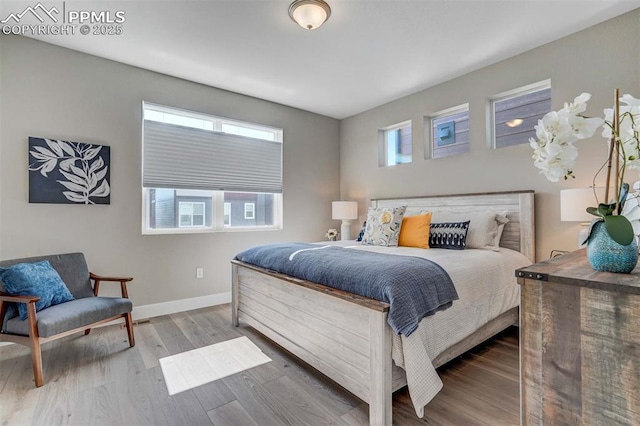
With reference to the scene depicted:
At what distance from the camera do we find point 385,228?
10.6 feet

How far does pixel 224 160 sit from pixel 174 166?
23.7 inches

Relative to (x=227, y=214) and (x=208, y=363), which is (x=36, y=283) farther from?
(x=227, y=214)

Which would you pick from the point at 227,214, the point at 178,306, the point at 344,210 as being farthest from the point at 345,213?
the point at 178,306

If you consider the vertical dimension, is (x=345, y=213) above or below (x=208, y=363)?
above

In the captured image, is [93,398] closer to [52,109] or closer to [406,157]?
[52,109]

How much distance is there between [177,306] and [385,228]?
254cm

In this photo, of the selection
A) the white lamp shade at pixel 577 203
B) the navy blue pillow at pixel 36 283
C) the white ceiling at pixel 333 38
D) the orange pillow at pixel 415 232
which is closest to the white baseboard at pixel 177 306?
the navy blue pillow at pixel 36 283

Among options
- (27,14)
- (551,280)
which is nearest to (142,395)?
(551,280)

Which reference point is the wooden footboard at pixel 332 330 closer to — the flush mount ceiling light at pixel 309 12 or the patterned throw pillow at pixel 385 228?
the patterned throw pillow at pixel 385 228

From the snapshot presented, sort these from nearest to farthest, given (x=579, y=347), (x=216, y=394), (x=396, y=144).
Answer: (x=579, y=347) < (x=216, y=394) < (x=396, y=144)

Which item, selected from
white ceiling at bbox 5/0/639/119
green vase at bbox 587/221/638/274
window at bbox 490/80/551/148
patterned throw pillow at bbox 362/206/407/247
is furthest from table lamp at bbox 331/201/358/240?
green vase at bbox 587/221/638/274

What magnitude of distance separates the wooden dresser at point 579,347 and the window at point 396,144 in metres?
3.51

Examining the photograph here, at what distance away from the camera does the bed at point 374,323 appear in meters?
1.59

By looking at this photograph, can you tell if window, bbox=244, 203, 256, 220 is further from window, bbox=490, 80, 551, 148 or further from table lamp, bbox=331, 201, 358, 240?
window, bbox=490, 80, 551, 148
